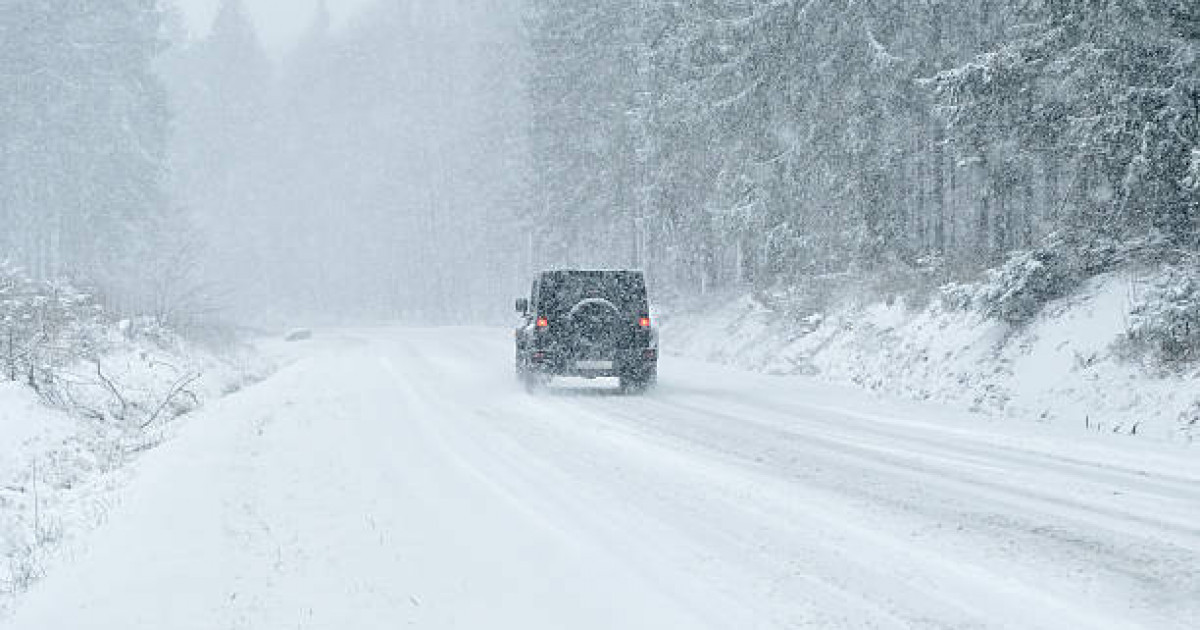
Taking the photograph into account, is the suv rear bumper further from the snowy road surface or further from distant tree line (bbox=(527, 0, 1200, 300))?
distant tree line (bbox=(527, 0, 1200, 300))

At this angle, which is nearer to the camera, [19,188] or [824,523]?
[824,523]

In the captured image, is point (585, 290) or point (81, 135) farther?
point (81, 135)

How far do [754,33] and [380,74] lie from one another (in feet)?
220

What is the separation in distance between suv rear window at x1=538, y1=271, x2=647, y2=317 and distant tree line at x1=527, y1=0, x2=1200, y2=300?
220 inches

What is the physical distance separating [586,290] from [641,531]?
1165 cm

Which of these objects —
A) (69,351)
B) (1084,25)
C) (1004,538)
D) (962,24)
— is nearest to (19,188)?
(69,351)

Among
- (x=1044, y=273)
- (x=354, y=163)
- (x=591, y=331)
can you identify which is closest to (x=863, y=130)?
(x=1044, y=273)

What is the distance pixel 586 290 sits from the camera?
18047mm

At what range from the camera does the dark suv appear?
1734cm

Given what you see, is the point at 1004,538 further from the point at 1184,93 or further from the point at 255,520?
the point at 1184,93

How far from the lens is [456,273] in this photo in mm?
73625

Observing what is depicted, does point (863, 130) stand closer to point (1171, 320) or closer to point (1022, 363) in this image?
point (1022, 363)

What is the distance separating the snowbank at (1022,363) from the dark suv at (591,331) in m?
3.98

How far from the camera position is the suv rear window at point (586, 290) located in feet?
59.0
